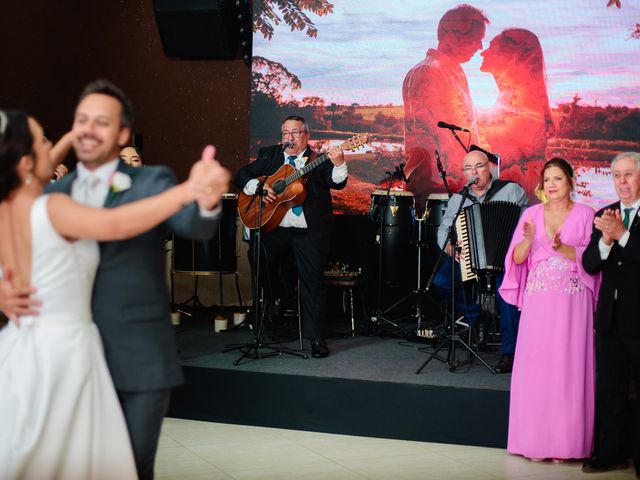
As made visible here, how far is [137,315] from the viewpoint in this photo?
7.97ft

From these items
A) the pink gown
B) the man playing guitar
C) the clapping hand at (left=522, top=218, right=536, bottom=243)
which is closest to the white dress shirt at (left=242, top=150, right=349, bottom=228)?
the man playing guitar

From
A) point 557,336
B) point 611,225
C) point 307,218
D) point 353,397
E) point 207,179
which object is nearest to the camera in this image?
point 207,179

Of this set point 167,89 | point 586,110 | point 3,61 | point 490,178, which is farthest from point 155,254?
point 167,89

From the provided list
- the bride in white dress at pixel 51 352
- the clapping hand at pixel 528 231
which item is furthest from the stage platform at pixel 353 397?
the bride in white dress at pixel 51 352

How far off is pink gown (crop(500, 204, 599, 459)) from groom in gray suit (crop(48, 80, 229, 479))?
281 cm

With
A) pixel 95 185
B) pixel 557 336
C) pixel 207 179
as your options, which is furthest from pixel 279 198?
pixel 207 179

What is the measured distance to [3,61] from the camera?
7.40m

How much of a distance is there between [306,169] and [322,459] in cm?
213

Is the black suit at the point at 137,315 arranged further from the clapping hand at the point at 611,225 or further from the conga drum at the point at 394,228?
the conga drum at the point at 394,228

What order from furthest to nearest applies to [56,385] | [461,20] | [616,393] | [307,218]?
[461,20] < [307,218] < [616,393] < [56,385]

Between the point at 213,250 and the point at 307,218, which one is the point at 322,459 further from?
the point at 213,250

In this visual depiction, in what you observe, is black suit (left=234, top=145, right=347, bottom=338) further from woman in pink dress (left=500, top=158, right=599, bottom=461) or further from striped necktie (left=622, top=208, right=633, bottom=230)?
striped necktie (left=622, top=208, right=633, bottom=230)

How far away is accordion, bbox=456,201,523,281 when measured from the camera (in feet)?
18.7

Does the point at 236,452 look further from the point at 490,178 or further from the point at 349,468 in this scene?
the point at 490,178
